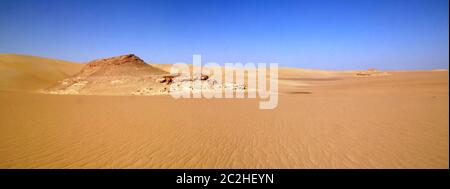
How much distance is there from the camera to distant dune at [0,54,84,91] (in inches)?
1249

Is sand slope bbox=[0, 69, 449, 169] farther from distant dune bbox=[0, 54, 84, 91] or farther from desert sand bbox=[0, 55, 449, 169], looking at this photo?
distant dune bbox=[0, 54, 84, 91]

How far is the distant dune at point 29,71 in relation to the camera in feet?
104

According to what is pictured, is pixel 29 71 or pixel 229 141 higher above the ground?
pixel 29 71

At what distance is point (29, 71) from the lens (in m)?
38.5

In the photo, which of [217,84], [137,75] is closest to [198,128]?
[217,84]

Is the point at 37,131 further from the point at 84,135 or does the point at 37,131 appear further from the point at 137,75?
the point at 137,75

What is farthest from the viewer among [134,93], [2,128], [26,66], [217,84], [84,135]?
[26,66]

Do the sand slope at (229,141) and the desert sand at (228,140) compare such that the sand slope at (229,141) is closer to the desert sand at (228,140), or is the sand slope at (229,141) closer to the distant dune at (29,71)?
the desert sand at (228,140)

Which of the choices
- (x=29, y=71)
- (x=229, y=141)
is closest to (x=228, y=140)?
(x=229, y=141)

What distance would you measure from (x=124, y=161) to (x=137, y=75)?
2096 cm

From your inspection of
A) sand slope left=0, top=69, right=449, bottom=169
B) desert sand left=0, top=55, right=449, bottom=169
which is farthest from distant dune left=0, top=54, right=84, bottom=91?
sand slope left=0, top=69, right=449, bottom=169

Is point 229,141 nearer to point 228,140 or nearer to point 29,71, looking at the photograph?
point 228,140

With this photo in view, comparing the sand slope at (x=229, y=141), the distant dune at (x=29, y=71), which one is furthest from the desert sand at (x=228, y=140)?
the distant dune at (x=29, y=71)

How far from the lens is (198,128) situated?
23.7 feet
